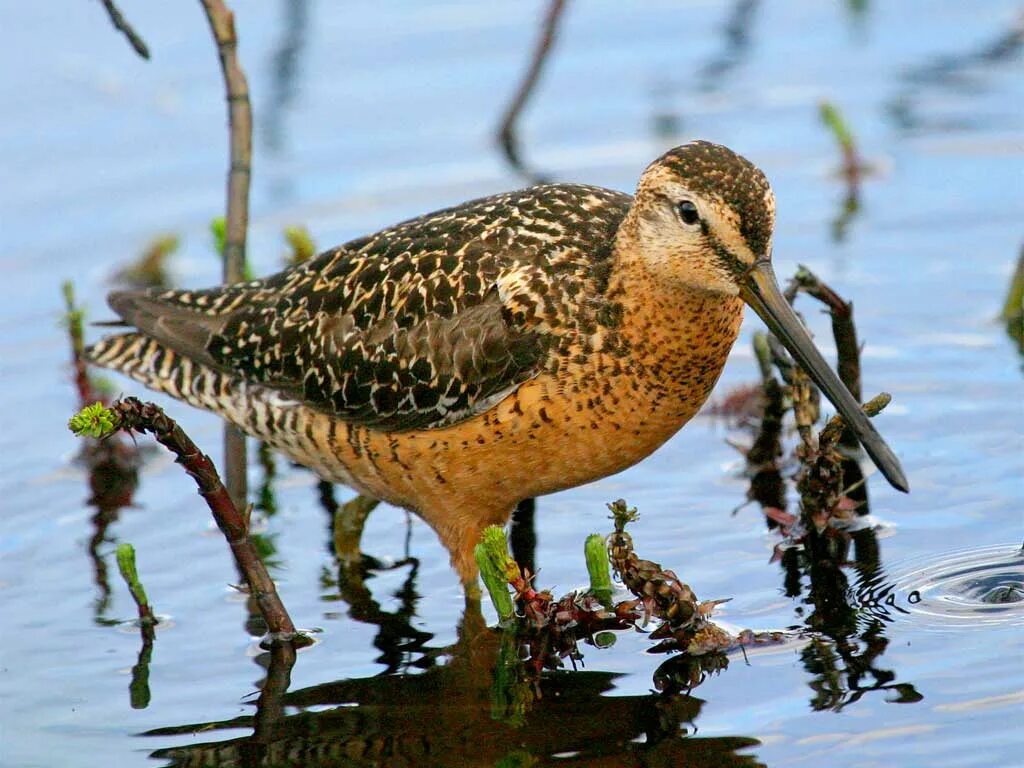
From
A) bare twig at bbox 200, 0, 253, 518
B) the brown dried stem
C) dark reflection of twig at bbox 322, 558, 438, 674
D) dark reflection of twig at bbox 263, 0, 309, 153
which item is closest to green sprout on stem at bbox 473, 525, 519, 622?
dark reflection of twig at bbox 322, 558, 438, 674

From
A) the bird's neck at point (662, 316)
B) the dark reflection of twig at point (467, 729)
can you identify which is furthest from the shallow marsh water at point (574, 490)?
the bird's neck at point (662, 316)

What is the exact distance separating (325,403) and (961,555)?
7.23ft

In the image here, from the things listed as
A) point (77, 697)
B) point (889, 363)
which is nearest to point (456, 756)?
point (77, 697)

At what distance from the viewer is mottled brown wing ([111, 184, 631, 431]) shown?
5.72m

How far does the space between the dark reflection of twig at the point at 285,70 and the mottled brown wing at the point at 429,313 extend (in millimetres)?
3911

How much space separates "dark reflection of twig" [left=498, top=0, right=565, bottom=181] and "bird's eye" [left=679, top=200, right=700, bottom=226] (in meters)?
4.16

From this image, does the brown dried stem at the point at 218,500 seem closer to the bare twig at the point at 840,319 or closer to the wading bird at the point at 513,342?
the wading bird at the point at 513,342

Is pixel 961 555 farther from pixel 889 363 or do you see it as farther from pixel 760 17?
pixel 760 17

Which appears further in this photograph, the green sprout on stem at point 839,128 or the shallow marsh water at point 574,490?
the green sprout on stem at point 839,128

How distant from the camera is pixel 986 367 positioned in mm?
7426

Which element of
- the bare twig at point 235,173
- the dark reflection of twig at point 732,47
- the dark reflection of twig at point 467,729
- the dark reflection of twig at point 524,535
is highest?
the dark reflection of twig at point 732,47

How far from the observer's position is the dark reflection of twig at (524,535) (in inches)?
252

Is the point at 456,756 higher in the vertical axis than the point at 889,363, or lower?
lower

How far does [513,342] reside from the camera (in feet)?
18.7
